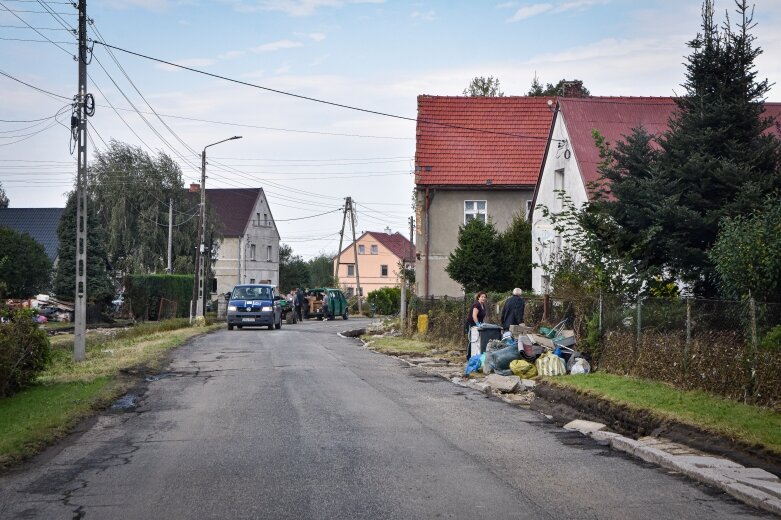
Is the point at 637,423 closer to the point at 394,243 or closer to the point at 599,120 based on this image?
the point at 599,120

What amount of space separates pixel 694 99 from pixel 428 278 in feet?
90.7

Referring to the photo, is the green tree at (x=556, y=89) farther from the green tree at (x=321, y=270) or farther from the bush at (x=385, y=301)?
the green tree at (x=321, y=270)

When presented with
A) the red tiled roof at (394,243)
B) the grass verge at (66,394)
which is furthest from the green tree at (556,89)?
the red tiled roof at (394,243)

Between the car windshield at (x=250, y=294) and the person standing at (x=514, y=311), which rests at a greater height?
the car windshield at (x=250, y=294)

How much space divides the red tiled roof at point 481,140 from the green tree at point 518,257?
5.50m

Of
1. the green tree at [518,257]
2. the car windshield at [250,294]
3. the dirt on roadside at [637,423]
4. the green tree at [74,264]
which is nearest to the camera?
the dirt on roadside at [637,423]

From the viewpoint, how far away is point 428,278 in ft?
145

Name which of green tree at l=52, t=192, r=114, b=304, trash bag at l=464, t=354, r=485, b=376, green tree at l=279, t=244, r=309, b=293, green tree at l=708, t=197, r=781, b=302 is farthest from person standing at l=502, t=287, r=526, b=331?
green tree at l=279, t=244, r=309, b=293

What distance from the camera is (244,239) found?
7938 cm

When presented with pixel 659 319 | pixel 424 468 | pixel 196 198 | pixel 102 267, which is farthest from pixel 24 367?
pixel 196 198

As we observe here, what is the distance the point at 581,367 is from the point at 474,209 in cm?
2700

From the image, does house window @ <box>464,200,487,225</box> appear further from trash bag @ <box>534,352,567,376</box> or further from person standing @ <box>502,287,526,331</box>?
trash bag @ <box>534,352,567,376</box>

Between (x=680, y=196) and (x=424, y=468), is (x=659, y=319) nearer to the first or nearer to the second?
(x=680, y=196)

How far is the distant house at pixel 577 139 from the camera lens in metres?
31.7
